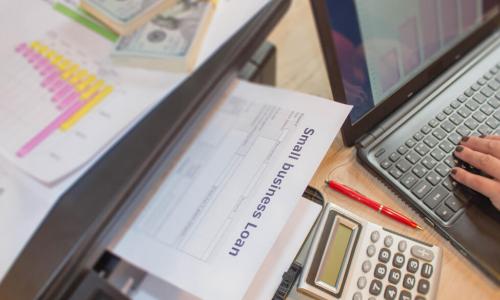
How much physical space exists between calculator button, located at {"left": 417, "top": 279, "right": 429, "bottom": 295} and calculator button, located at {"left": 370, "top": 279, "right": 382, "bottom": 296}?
0.04 meters

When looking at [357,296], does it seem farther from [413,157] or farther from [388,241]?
[413,157]

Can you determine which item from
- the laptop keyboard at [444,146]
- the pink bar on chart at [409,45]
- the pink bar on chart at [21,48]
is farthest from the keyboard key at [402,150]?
the pink bar on chart at [21,48]

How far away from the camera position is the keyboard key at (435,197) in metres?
0.50

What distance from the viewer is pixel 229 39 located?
0.50m

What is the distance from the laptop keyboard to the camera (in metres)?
0.50

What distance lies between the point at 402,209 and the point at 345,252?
0.32 ft

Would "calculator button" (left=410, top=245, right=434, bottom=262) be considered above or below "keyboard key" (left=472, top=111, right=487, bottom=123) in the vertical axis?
below

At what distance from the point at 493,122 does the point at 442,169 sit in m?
0.12

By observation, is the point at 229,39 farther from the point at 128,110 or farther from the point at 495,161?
the point at 495,161

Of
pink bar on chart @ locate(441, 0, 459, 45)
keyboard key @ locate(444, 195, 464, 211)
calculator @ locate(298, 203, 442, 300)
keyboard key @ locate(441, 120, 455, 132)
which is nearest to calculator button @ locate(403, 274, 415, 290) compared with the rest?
calculator @ locate(298, 203, 442, 300)

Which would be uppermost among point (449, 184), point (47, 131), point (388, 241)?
point (449, 184)

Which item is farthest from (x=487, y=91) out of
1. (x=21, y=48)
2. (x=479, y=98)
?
(x=21, y=48)

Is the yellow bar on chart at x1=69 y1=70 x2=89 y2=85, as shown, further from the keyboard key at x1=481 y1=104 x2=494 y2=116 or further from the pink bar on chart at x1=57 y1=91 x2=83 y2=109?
the keyboard key at x1=481 y1=104 x2=494 y2=116

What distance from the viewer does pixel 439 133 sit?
55 centimetres
